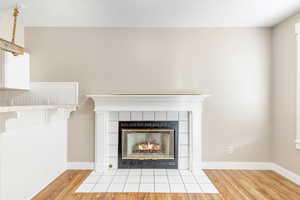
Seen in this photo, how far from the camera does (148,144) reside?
3.53 m

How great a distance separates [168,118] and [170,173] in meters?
0.82

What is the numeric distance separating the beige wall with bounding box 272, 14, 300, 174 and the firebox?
1.53m

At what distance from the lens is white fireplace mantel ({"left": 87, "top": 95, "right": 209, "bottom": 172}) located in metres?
3.28

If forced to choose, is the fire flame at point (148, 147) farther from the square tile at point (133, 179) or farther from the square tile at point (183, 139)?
the square tile at point (133, 179)

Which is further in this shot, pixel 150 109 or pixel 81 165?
pixel 81 165

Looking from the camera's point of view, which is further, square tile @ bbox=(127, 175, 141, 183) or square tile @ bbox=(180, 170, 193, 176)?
square tile @ bbox=(180, 170, 193, 176)

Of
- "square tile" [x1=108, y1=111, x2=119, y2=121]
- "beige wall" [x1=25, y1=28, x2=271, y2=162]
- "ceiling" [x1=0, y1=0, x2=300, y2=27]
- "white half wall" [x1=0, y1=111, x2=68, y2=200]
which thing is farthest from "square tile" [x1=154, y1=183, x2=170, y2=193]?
"ceiling" [x1=0, y1=0, x2=300, y2=27]

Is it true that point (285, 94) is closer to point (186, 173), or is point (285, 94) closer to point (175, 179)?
point (186, 173)

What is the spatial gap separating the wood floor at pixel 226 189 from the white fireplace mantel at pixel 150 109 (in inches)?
11.8

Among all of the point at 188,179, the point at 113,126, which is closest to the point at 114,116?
the point at 113,126

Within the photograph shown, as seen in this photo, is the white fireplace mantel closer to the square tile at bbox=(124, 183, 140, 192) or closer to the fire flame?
the fire flame

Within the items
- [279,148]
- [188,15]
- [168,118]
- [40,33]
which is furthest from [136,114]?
[279,148]

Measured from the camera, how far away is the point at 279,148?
10.7ft

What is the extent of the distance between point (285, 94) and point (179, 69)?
5.10 feet
